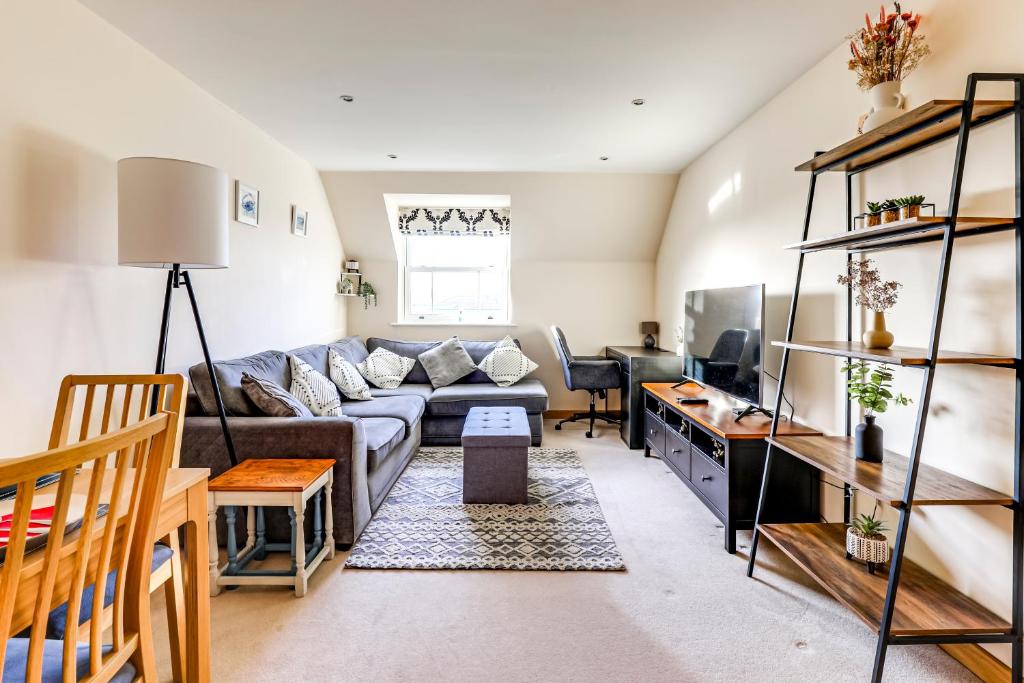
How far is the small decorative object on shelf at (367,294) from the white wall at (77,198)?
2188mm

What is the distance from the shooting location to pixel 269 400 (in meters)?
2.67

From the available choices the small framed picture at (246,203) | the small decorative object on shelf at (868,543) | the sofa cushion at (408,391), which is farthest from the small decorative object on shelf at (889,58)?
the sofa cushion at (408,391)

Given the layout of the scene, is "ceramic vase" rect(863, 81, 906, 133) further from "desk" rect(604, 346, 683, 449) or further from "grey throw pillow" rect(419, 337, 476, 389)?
"grey throw pillow" rect(419, 337, 476, 389)

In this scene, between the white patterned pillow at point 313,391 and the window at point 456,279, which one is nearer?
the white patterned pillow at point 313,391

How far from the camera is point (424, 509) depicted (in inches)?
119

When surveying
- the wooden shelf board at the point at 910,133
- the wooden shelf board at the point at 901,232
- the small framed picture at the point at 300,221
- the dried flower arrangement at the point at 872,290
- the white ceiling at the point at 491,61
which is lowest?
the dried flower arrangement at the point at 872,290

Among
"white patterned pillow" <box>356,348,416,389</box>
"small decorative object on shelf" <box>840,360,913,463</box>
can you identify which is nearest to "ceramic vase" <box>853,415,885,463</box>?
"small decorative object on shelf" <box>840,360,913,463</box>

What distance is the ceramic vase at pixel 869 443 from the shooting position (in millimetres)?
1918

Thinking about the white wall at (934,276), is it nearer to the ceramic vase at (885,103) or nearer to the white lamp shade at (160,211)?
the ceramic vase at (885,103)

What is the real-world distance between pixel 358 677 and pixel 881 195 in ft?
9.00

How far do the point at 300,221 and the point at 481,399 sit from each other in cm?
217

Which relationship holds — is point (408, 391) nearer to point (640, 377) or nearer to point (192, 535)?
point (640, 377)

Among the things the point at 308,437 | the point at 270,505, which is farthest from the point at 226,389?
the point at 270,505

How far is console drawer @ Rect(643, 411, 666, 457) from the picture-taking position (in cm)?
359
